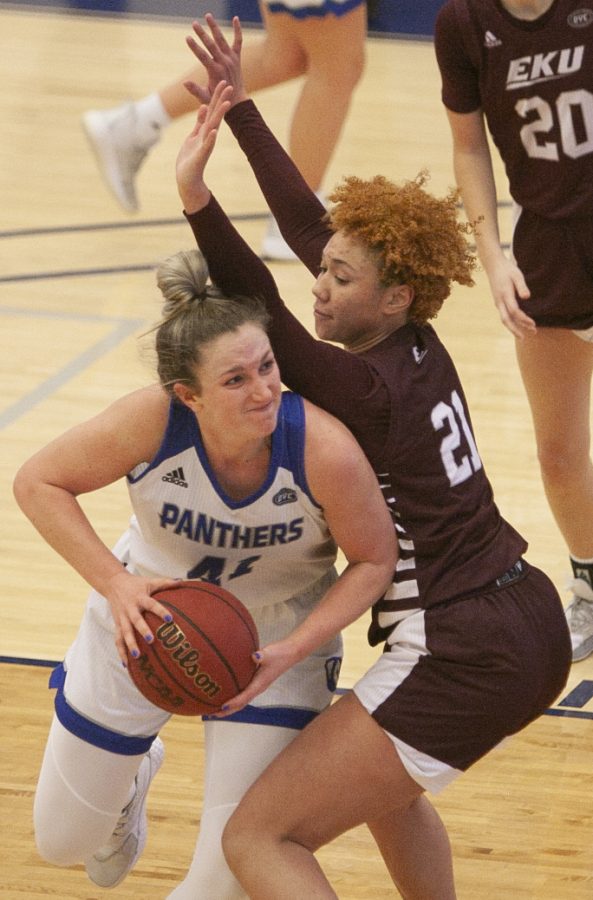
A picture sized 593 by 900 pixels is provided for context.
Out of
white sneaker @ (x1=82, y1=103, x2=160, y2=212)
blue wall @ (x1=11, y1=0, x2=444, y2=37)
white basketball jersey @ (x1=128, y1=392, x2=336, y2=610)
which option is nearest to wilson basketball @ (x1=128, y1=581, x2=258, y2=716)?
white basketball jersey @ (x1=128, y1=392, x2=336, y2=610)

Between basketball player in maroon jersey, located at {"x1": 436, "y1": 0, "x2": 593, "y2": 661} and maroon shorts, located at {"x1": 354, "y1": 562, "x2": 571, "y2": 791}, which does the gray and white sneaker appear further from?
maroon shorts, located at {"x1": 354, "y1": 562, "x2": 571, "y2": 791}

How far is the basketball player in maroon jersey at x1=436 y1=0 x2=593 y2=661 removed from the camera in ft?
11.7

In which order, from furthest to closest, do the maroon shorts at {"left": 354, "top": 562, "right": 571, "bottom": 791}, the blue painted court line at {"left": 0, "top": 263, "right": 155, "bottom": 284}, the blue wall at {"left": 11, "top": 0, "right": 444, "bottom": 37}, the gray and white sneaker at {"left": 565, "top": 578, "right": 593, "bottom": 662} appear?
the blue wall at {"left": 11, "top": 0, "right": 444, "bottom": 37}, the blue painted court line at {"left": 0, "top": 263, "right": 155, "bottom": 284}, the gray and white sneaker at {"left": 565, "top": 578, "right": 593, "bottom": 662}, the maroon shorts at {"left": 354, "top": 562, "right": 571, "bottom": 791}

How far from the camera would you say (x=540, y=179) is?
12.1ft

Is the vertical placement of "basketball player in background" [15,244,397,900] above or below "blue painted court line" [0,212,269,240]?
above

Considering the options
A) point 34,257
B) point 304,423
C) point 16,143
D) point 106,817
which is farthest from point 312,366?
point 16,143

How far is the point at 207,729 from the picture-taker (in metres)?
2.97

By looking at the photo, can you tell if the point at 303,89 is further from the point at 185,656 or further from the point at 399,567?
the point at 185,656

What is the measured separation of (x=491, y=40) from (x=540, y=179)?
350 mm

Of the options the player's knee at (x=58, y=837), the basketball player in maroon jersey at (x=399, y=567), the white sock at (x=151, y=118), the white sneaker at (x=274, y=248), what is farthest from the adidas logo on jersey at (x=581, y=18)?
the white sneaker at (x=274, y=248)

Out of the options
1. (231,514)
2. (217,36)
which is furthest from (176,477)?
(217,36)

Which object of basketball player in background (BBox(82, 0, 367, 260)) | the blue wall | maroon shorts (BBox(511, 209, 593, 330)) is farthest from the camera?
the blue wall

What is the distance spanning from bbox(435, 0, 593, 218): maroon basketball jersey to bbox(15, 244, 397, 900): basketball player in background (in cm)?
122

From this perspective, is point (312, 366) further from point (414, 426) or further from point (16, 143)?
point (16, 143)
